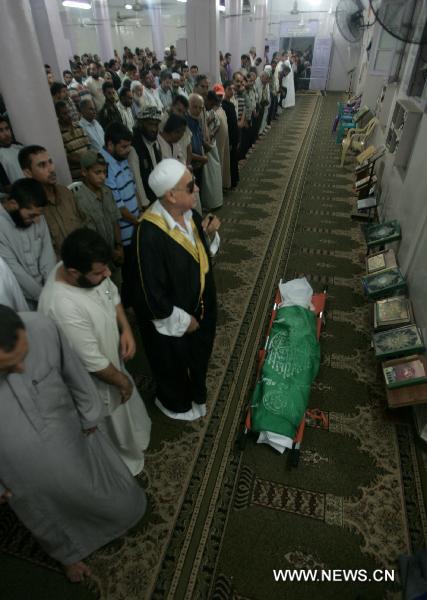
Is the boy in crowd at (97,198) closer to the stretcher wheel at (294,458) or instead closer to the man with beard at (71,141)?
the man with beard at (71,141)

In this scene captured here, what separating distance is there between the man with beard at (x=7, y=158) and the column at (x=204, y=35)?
568cm

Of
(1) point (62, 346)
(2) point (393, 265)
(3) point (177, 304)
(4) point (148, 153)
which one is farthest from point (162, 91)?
(1) point (62, 346)

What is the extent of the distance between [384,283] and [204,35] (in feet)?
21.4

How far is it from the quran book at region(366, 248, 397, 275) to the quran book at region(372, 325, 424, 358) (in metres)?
0.80

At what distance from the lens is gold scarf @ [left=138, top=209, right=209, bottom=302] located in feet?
6.05

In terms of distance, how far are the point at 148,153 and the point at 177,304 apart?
2.03m

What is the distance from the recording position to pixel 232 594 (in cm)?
170

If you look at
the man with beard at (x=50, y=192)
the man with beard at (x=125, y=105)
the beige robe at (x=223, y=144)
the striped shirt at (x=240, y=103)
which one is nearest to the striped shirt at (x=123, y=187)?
the man with beard at (x=50, y=192)

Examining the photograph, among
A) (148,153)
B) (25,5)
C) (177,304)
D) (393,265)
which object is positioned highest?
(25,5)

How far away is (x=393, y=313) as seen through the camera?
2.82 meters

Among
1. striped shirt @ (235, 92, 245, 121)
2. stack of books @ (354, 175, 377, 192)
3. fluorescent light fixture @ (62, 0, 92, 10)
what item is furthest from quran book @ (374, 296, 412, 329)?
fluorescent light fixture @ (62, 0, 92, 10)

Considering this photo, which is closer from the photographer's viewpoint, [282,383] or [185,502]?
[185,502]

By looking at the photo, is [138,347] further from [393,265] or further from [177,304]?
[393,265]

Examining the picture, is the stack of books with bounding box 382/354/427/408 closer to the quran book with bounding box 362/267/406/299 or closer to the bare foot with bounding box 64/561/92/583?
the quran book with bounding box 362/267/406/299
